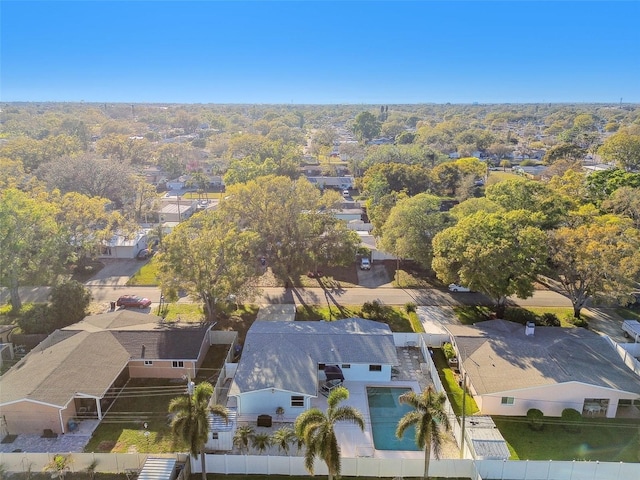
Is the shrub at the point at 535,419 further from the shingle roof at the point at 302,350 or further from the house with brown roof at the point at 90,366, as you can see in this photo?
the house with brown roof at the point at 90,366

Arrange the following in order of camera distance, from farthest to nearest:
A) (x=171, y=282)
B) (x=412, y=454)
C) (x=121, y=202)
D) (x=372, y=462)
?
1. (x=121, y=202)
2. (x=171, y=282)
3. (x=412, y=454)
4. (x=372, y=462)

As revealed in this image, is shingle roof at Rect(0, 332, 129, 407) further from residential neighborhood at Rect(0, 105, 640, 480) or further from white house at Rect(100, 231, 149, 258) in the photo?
white house at Rect(100, 231, 149, 258)

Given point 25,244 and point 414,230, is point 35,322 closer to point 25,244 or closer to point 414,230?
point 25,244

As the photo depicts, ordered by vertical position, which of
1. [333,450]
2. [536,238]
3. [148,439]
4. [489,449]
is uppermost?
[536,238]

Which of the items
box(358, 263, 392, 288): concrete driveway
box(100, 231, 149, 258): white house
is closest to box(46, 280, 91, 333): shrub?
box(100, 231, 149, 258): white house

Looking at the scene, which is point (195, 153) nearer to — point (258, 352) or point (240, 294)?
point (240, 294)

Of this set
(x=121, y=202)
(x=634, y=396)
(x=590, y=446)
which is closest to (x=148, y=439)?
(x=590, y=446)
